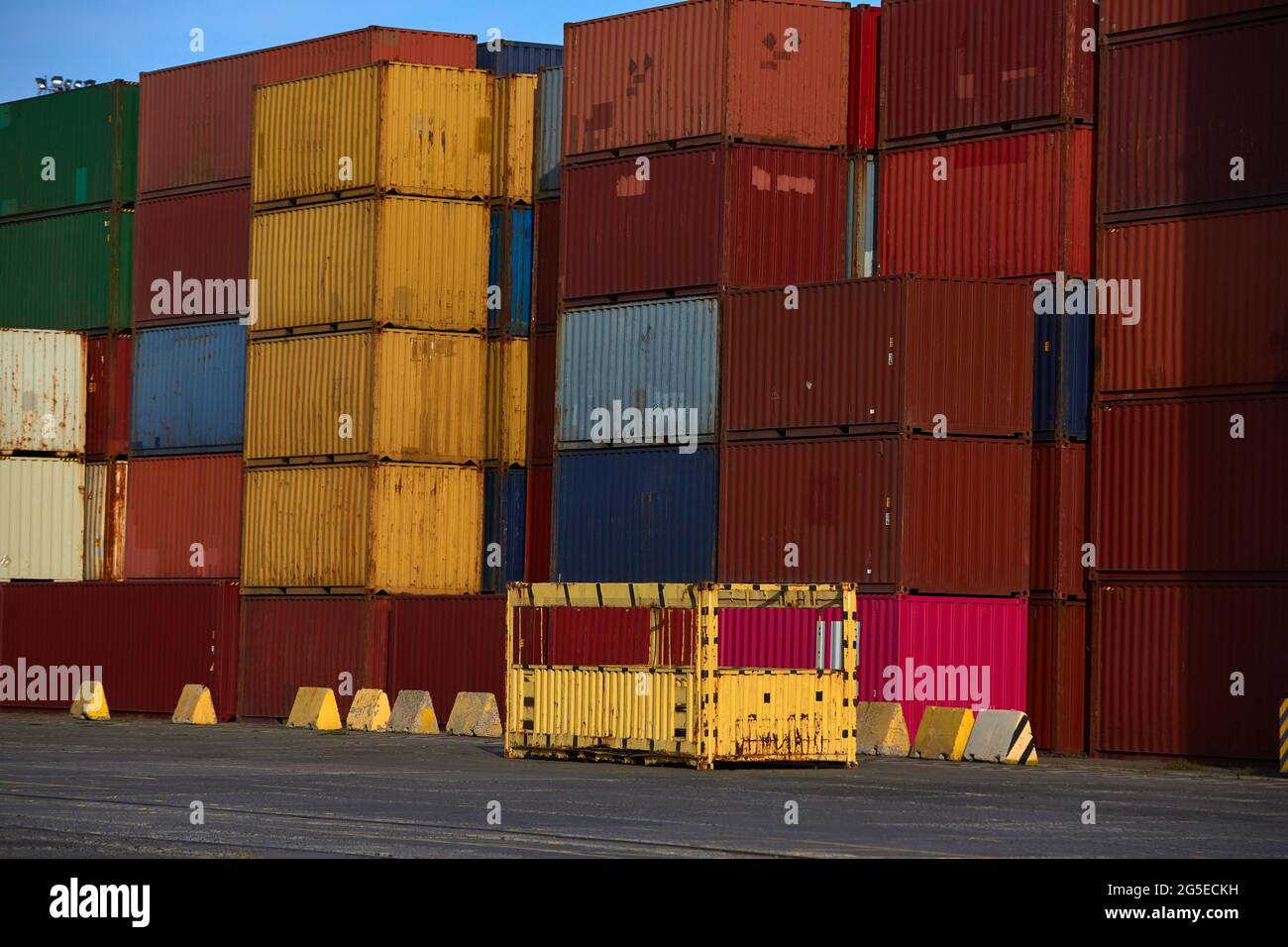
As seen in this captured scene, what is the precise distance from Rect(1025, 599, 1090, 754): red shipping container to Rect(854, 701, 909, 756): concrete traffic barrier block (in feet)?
12.7

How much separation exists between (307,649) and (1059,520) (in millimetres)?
16711

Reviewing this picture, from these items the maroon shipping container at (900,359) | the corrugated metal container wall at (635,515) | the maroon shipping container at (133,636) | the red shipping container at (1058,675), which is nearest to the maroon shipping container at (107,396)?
the maroon shipping container at (133,636)

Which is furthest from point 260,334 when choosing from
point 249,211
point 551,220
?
point 551,220

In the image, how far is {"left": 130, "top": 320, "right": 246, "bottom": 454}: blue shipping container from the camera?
50.0m

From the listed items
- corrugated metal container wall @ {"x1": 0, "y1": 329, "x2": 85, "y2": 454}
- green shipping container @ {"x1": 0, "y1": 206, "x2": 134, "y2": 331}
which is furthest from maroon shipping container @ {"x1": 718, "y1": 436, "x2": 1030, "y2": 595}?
green shipping container @ {"x1": 0, "y1": 206, "x2": 134, "y2": 331}

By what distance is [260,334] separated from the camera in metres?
49.0

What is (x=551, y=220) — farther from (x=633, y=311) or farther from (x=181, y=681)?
(x=181, y=681)

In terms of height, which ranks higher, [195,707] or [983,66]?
[983,66]

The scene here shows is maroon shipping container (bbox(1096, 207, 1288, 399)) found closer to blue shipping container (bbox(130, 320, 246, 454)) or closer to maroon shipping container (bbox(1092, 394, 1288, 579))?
maroon shipping container (bbox(1092, 394, 1288, 579))

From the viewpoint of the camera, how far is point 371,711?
4369cm

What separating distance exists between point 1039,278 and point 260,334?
60.1 ft

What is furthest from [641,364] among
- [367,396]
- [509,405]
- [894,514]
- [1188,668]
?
[1188,668]

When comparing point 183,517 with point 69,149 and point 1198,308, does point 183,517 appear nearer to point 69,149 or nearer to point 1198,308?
point 69,149

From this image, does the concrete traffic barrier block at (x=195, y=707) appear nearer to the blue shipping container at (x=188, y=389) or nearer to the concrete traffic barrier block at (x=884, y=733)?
the blue shipping container at (x=188, y=389)
